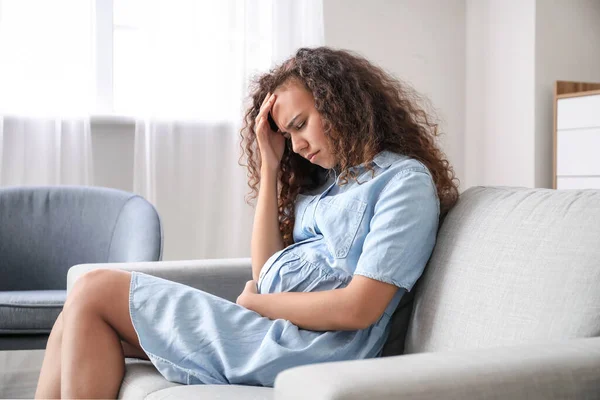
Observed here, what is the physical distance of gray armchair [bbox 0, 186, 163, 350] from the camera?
2.82m

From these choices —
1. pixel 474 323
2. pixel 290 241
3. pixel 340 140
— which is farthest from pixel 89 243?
pixel 474 323

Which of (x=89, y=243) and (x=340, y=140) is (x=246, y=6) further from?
(x=340, y=140)

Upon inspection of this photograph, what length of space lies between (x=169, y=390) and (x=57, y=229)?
5.60 feet

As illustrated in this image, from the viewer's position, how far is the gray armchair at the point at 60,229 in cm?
282

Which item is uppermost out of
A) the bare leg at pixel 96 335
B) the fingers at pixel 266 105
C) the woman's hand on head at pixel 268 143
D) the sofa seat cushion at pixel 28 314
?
the fingers at pixel 266 105

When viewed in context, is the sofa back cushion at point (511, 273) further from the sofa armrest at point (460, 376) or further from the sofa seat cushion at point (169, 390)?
the sofa seat cushion at point (169, 390)

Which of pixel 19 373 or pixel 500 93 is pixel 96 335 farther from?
pixel 500 93

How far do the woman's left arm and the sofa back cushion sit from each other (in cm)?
11

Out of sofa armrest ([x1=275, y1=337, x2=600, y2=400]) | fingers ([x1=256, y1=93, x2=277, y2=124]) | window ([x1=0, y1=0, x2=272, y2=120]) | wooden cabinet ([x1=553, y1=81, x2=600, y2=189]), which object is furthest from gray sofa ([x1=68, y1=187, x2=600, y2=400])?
wooden cabinet ([x1=553, y1=81, x2=600, y2=189])

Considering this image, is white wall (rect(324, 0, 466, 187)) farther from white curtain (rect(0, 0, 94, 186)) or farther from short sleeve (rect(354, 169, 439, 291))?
short sleeve (rect(354, 169, 439, 291))

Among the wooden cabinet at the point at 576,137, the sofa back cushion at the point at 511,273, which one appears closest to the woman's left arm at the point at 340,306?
the sofa back cushion at the point at 511,273

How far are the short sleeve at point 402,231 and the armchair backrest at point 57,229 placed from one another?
146cm

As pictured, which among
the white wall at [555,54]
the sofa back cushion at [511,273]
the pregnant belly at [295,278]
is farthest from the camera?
the white wall at [555,54]

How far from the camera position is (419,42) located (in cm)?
436
